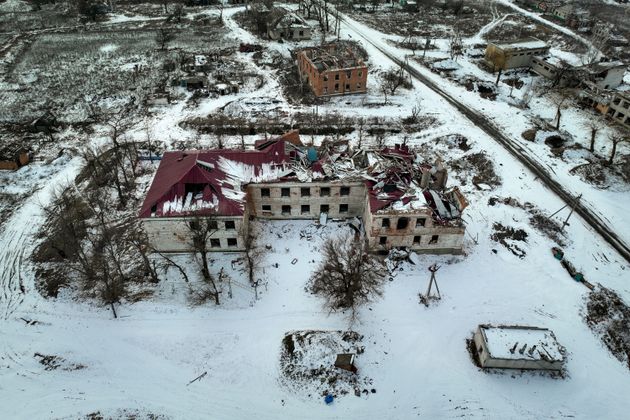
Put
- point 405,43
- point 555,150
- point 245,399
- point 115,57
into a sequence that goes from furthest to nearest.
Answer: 1. point 405,43
2. point 115,57
3. point 555,150
4. point 245,399

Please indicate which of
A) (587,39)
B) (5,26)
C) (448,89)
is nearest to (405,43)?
(448,89)

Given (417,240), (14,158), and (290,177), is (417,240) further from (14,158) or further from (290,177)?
(14,158)

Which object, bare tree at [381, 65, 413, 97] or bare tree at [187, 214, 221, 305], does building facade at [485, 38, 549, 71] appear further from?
bare tree at [187, 214, 221, 305]

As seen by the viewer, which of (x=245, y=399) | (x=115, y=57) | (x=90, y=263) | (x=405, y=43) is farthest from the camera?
(x=405, y=43)

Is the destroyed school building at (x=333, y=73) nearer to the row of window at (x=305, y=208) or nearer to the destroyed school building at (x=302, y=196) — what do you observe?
the destroyed school building at (x=302, y=196)

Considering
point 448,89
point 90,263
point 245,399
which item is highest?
point 448,89

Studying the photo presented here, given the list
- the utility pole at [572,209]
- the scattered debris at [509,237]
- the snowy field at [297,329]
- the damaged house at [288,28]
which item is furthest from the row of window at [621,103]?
the damaged house at [288,28]

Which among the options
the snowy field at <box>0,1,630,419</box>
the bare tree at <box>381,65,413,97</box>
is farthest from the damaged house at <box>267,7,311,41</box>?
the snowy field at <box>0,1,630,419</box>

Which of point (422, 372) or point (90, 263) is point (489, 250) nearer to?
point (422, 372)
